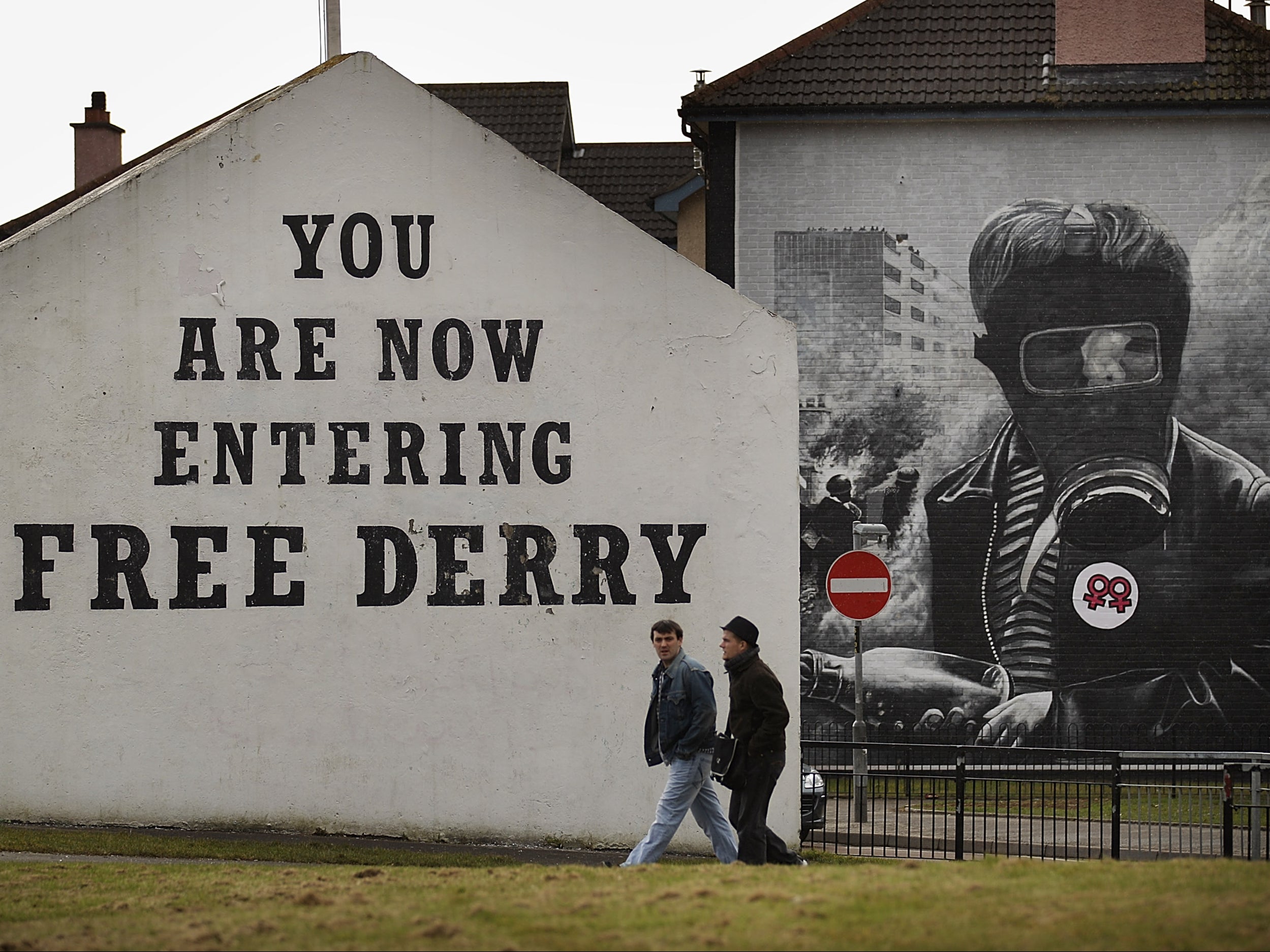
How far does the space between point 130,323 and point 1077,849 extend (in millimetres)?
9634

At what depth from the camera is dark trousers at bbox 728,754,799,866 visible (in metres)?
10.4

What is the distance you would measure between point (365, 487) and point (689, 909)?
6798mm

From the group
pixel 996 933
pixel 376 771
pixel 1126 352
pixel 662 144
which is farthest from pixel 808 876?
pixel 662 144

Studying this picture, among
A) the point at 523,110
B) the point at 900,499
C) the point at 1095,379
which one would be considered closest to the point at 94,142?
the point at 523,110

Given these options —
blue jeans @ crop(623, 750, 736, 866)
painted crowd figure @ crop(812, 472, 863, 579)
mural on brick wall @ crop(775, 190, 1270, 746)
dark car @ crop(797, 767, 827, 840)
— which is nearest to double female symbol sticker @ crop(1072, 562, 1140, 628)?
mural on brick wall @ crop(775, 190, 1270, 746)

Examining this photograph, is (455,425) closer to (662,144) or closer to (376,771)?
(376,771)

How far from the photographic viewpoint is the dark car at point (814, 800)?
1448 cm

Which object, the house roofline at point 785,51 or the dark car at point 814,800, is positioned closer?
the dark car at point 814,800

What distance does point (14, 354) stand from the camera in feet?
43.1

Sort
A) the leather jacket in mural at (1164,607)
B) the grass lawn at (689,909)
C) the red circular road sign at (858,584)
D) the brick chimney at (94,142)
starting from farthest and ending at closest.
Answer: the brick chimney at (94,142) < the leather jacket in mural at (1164,607) < the red circular road sign at (858,584) < the grass lawn at (689,909)

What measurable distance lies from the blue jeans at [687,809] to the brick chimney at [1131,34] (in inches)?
547

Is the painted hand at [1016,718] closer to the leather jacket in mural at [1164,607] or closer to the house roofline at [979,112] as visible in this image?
the leather jacket in mural at [1164,607]

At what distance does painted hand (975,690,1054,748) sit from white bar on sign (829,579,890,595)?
5.54m

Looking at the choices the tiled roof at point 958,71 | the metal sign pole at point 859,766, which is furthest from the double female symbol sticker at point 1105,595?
the tiled roof at point 958,71
